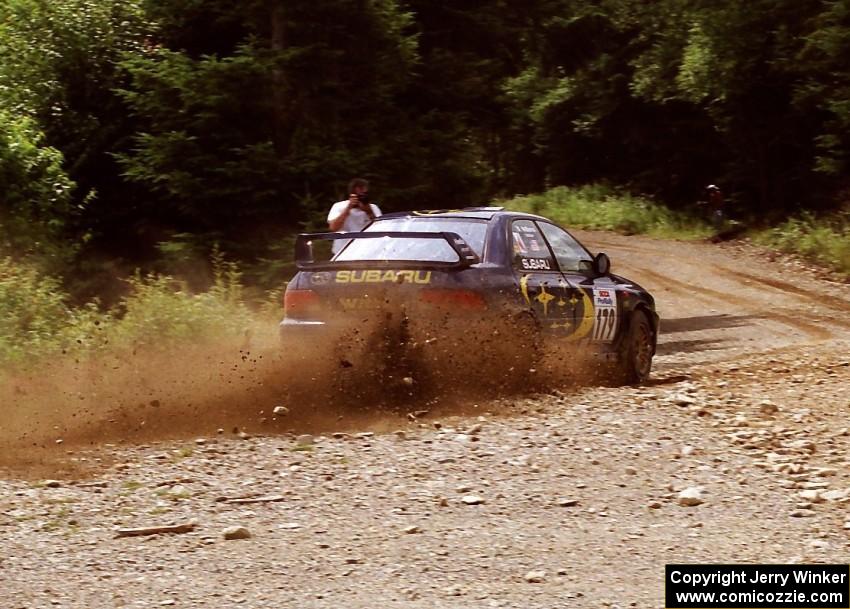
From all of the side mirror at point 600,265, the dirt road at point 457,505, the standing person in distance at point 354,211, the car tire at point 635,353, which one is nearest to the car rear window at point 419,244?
the dirt road at point 457,505

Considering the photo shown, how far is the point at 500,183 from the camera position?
53156 mm

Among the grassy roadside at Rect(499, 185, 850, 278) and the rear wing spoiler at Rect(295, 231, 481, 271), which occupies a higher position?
the rear wing spoiler at Rect(295, 231, 481, 271)

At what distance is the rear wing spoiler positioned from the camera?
33.4 feet

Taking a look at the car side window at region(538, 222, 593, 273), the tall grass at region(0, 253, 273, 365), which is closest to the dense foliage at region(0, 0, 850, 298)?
the tall grass at region(0, 253, 273, 365)

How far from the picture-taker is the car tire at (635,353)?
12.0 meters

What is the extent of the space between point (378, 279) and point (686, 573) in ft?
16.6

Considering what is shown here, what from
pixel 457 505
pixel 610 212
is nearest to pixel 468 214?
pixel 457 505

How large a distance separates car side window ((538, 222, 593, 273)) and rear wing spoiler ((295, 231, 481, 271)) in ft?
4.59

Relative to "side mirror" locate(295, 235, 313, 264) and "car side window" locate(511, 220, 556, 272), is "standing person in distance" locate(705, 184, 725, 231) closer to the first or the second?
"car side window" locate(511, 220, 556, 272)

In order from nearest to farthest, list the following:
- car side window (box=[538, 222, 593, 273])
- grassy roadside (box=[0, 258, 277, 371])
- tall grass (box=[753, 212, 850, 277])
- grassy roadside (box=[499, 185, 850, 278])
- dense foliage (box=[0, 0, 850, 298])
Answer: car side window (box=[538, 222, 593, 273]) < grassy roadside (box=[0, 258, 277, 371]) < dense foliage (box=[0, 0, 850, 298]) < tall grass (box=[753, 212, 850, 277]) < grassy roadside (box=[499, 185, 850, 278])

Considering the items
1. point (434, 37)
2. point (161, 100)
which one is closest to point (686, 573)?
point (161, 100)

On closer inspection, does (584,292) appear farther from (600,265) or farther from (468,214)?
(468,214)

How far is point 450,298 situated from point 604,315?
2276 mm

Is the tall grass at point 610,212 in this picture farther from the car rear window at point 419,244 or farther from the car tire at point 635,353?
A: the car rear window at point 419,244
